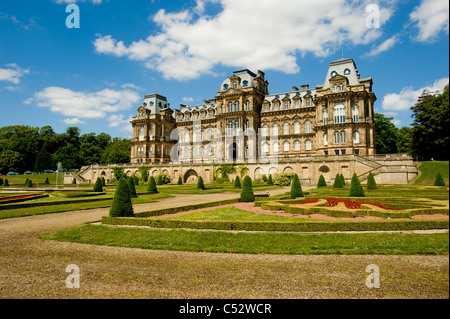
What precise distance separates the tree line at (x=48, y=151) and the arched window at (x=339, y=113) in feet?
189

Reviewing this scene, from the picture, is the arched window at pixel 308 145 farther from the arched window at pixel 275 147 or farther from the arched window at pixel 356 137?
the arched window at pixel 356 137

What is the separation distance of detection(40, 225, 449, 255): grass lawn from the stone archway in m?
44.3

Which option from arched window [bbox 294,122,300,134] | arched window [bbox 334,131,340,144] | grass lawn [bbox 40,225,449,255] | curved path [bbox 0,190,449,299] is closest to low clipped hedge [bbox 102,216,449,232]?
grass lawn [bbox 40,225,449,255]

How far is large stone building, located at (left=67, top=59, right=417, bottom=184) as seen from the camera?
152 ft

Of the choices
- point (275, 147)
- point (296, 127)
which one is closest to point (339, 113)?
point (296, 127)

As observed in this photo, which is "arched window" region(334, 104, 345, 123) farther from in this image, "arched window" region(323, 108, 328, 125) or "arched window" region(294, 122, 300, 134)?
"arched window" region(294, 122, 300, 134)

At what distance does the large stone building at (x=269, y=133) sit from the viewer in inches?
1821

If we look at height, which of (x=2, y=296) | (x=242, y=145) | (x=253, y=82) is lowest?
(x=2, y=296)

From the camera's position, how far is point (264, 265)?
812 cm

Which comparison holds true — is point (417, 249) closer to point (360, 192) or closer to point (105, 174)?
point (360, 192)
